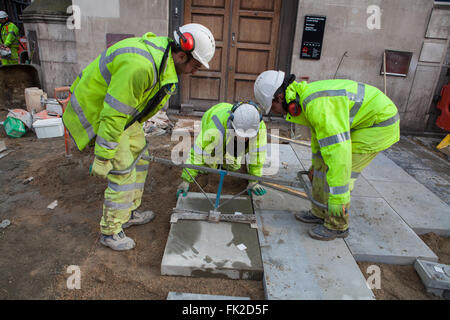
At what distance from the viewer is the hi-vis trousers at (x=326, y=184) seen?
2.86 m

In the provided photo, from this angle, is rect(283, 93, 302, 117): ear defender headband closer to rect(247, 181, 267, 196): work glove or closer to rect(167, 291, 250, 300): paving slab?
rect(247, 181, 267, 196): work glove

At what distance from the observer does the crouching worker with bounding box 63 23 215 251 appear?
2.20m

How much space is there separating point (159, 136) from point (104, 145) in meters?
3.75

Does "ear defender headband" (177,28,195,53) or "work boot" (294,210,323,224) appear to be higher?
"ear defender headband" (177,28,195,53)

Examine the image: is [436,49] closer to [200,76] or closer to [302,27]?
[302,27]

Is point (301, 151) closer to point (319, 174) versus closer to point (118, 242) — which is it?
point (319, 174)

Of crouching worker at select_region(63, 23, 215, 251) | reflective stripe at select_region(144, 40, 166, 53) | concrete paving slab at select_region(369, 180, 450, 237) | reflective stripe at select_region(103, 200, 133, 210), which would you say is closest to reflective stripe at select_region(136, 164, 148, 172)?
crouching worker at select_region(63, 23, 215, 251)

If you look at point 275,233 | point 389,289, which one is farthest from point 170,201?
point 389,289

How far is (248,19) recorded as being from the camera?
6840 mm

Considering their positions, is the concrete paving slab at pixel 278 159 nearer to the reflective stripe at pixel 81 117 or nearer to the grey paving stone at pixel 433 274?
the grey paving stone at pixel 433 274

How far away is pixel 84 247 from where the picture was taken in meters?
2.85

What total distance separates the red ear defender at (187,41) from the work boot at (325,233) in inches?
78.2

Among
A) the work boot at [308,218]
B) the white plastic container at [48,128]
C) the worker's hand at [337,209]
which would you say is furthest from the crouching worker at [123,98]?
the white plastic container at [48,128]

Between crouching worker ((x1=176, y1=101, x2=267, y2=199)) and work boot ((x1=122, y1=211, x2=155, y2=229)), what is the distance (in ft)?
1.43
